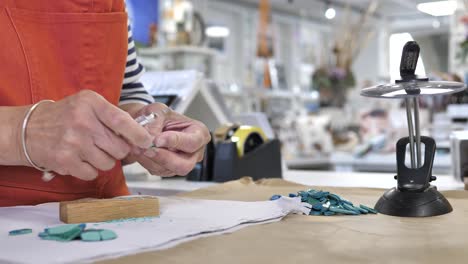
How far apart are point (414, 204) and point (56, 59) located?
604 millimetres

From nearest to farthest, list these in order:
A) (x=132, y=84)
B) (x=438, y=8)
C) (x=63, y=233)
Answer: (x=63, y=233) < (x=132, y=84) < (x=438, y=8)

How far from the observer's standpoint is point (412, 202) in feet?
2.95

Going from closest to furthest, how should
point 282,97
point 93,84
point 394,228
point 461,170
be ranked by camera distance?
1. point 394,228
2. point 93,84
3. point 461,170
4. point 282,97

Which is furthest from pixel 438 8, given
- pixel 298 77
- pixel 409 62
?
pixel 409 62

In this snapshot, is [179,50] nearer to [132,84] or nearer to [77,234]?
[132,84]

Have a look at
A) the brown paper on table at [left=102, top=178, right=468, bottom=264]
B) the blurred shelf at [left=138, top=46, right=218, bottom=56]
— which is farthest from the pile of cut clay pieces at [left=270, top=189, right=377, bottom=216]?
the blurred shelf at [left=138, top=46, right=218, bottom=56]

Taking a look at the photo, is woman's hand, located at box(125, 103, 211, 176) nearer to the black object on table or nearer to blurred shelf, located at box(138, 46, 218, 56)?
the black object on table

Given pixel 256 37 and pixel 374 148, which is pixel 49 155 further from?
pixel 256 37

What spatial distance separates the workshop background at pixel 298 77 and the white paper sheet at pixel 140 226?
0.36 metres

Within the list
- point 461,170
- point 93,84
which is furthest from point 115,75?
point 461,170

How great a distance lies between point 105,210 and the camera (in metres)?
0.79

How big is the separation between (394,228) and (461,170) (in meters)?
0.86

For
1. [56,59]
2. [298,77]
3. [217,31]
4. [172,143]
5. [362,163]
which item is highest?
[217,31]

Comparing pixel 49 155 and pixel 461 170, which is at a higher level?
pixel 49 155
